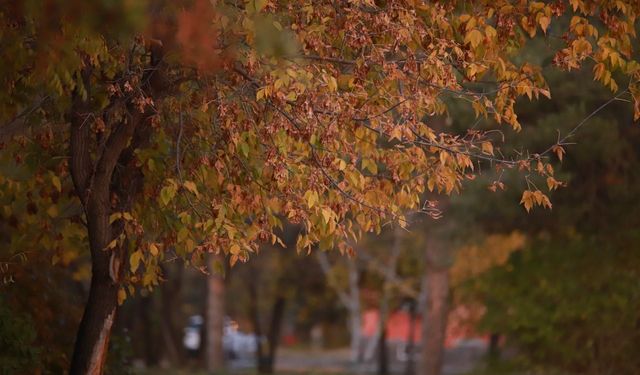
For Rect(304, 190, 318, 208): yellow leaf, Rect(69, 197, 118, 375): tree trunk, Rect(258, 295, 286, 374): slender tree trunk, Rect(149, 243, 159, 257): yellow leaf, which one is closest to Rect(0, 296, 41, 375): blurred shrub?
Rect(69, 197, 118, 375): tree trunk

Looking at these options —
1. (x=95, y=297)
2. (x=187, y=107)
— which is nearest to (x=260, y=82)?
(x=187, y=107)

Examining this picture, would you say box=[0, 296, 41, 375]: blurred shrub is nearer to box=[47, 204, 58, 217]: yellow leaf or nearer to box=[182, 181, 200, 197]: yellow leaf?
box=[47, 204, 58, 217]: yellow leaf

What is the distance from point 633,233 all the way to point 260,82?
13.5 meters

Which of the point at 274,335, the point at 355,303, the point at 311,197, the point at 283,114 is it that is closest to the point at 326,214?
the point at 311,197

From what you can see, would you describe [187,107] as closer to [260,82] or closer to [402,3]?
[260,82]

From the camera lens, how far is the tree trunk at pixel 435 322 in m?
26.7

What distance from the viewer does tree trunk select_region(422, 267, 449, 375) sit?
87.7 feet

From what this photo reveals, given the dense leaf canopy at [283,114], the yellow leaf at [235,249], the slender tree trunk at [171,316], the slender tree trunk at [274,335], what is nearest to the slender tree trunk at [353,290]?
the slender tree trunk at [274,335]

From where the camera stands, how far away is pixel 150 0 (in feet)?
23.7

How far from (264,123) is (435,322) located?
17.4 metres

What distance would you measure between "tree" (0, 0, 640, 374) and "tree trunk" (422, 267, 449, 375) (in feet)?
52.6

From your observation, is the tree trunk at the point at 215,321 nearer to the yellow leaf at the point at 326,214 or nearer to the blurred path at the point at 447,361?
the blurred path at the point at 447,361

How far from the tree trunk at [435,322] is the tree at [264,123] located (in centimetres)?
1603

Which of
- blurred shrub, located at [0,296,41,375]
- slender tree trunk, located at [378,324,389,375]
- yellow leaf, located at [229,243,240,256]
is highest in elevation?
slender tree trunk, located at [378,324,389,375]
